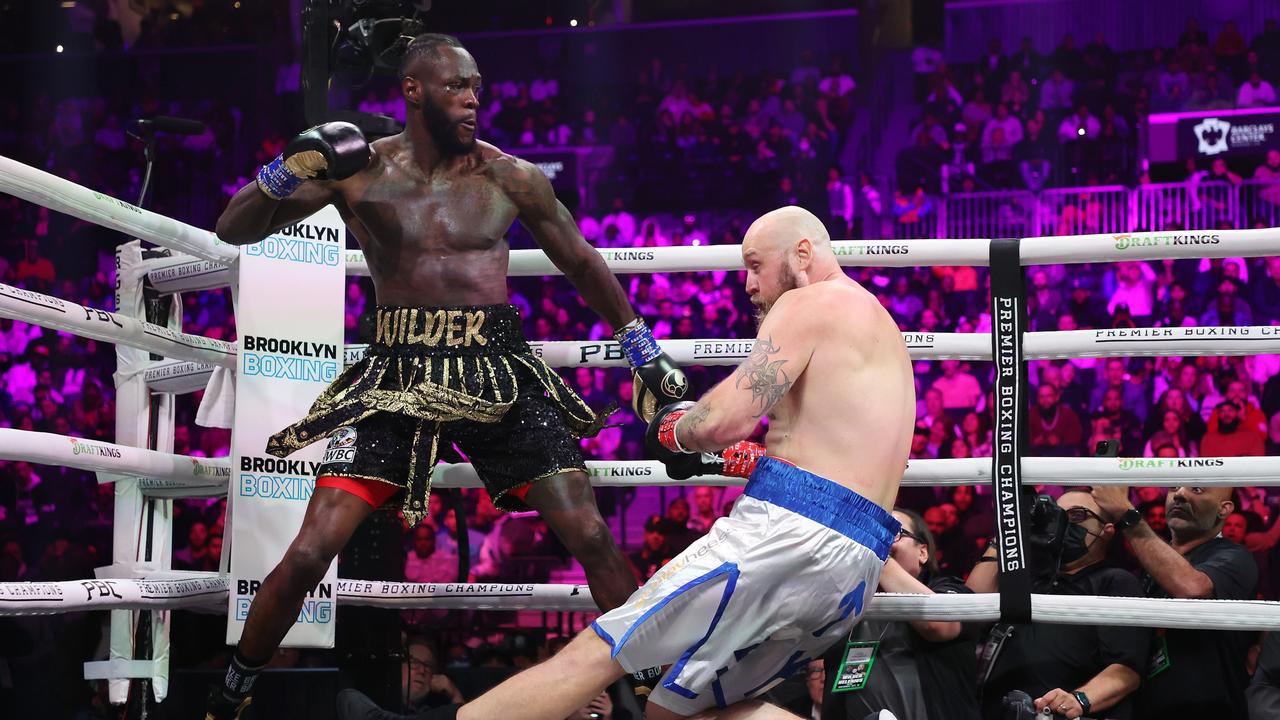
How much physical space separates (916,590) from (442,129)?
1.42 m

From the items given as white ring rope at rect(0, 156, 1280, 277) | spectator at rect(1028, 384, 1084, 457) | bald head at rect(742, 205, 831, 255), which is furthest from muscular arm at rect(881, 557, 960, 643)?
spectator at rect(1028, 384, 1084, 457)

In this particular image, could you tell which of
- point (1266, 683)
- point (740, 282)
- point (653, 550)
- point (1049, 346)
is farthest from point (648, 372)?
point (740, 282)

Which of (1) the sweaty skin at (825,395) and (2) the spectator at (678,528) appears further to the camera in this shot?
(2) the spectator at (678,528)

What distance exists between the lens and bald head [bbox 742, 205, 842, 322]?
2340mm

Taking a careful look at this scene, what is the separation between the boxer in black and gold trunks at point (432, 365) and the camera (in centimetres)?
254

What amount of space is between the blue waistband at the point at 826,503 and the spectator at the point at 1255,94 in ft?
26.4

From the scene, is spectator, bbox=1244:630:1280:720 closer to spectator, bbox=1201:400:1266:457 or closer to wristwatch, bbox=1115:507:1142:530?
wristwatch, bbox=1115:507:1142:530

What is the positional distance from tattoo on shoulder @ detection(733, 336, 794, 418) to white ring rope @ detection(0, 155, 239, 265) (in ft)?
4.34

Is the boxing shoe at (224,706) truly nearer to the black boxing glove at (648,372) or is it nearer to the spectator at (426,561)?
the black boxing glove at (648,372)

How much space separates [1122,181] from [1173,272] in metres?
1.29

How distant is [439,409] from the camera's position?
256 centimetres

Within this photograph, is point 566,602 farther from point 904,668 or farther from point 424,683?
point 424,683

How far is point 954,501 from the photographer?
230 inches

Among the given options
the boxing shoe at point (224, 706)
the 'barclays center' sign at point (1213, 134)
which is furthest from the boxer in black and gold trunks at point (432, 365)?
the 'barclays center' sign at point (1213, 134)
